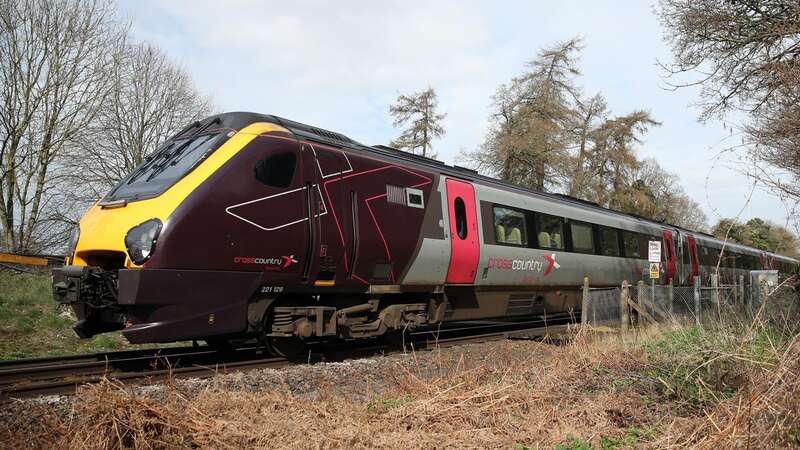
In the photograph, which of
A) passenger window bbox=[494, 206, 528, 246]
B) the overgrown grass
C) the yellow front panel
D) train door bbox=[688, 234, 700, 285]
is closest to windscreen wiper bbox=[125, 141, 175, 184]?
the yellow front panel

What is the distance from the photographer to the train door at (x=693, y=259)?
65.2ft

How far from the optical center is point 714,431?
3.52 metres

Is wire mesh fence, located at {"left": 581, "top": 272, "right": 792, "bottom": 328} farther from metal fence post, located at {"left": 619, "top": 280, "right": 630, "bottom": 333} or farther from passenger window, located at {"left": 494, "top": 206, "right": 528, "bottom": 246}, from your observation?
passenger window, located at {"left": 494, "top": 206, "right": 528, "bottom": 246}

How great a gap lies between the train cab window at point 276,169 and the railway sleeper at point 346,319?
163 centimetres

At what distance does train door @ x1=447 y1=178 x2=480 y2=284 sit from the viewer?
376 inches

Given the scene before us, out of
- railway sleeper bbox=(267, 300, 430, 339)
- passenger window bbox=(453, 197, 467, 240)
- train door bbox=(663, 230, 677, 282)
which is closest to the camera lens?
railway sleeper bbox=(267, 300, 430, 339)

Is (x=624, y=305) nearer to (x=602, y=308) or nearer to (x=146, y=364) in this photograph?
(x=602, y=308)

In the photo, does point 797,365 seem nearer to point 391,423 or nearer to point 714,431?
point 714,431

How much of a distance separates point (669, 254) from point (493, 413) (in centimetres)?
1617

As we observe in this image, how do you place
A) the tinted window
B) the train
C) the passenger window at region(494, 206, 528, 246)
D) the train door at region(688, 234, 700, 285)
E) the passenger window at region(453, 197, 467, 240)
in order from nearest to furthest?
the train
the tinted window
the passenger window at region(453, 197, 467, 240)
the passenger window at region(494, 206, 528, 246)
the train door at region(688, 234, 700, 285)

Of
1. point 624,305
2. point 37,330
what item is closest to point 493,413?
point 624,305

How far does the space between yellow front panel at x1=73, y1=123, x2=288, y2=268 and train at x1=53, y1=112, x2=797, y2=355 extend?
18mm

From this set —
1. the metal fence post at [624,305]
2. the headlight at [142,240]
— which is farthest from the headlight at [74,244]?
the metal fence post at [624,305]

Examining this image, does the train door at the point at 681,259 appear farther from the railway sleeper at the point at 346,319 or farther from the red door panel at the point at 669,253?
the railway sleeper at the point at 346,319
